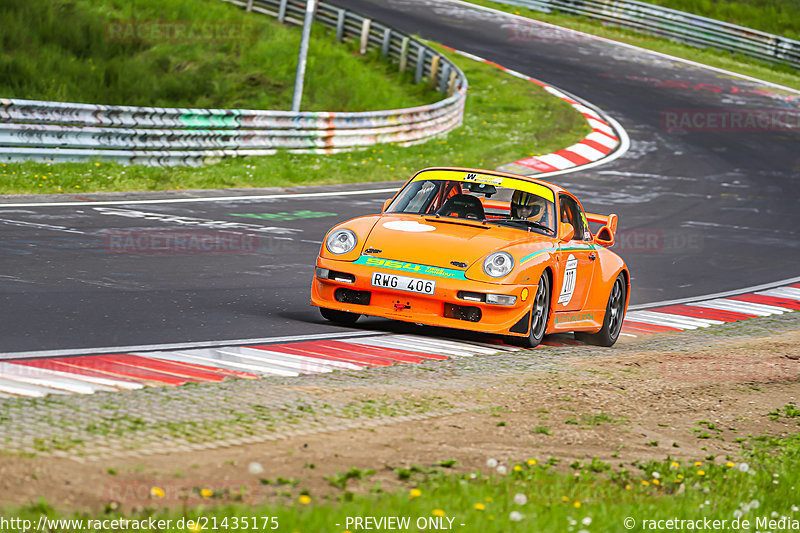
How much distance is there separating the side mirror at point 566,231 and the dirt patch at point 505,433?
969 mm

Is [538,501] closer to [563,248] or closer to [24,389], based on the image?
[24,389]

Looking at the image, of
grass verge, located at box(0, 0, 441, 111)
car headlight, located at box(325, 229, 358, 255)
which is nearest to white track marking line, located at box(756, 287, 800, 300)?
car headlight, located at box(325, 229, 358, 255)

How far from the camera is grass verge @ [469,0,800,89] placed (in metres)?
40.2

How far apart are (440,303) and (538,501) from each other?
12.9 ft

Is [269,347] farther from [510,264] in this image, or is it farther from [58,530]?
[58,530]

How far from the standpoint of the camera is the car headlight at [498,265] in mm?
8523

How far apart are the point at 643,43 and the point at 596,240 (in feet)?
113

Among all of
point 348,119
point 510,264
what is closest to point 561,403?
point 510,264

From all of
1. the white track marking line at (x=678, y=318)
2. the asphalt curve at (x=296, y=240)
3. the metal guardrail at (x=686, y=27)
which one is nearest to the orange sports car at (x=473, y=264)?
the asphalt curve at (x=296, y=240)

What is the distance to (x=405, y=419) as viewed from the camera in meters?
5.93

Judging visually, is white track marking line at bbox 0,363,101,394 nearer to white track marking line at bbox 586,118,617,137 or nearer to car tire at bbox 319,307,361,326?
car tire at bbox 319,307,361,326

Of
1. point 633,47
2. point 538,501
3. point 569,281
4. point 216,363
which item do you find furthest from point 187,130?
point 633,47

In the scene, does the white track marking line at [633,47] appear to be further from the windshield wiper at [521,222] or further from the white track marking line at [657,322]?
the windshield wiper at [521,222]

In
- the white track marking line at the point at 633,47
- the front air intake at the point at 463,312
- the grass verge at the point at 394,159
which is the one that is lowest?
the grass verge at the point at 394,159
